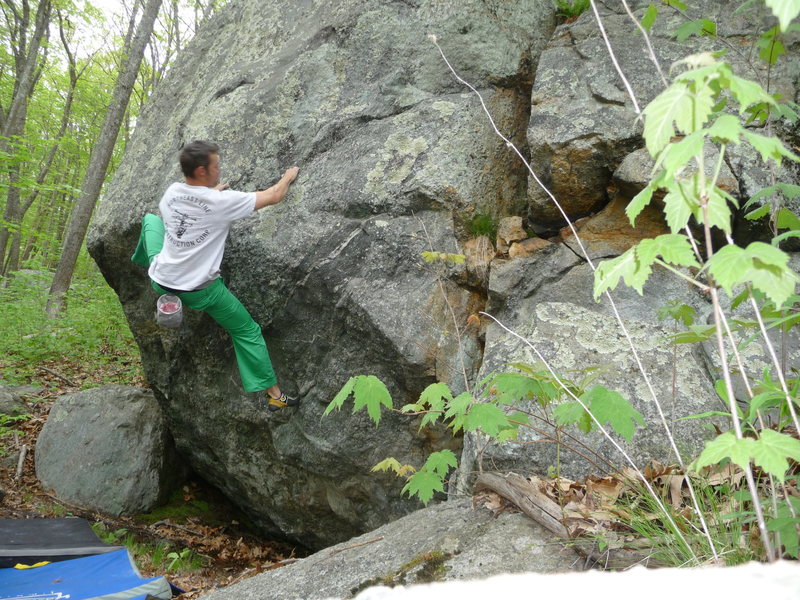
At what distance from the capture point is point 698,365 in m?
3.32

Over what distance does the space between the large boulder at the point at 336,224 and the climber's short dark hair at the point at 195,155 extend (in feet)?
1.98

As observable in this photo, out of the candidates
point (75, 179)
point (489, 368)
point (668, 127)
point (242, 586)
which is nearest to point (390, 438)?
point (489, 368)

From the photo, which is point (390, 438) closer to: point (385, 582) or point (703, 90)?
point (385, 582)

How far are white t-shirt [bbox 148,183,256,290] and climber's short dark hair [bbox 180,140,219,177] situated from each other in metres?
0.16

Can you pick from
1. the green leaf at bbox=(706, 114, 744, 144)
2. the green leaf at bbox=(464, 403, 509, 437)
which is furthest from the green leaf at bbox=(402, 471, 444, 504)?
the green leaf at bbox=(706, 114, 744, 144)

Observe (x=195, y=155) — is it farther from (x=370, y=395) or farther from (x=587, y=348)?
(x=587, y=348)

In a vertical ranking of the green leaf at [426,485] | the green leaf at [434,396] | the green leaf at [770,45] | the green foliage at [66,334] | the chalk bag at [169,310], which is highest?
the green leaf at [770,45]

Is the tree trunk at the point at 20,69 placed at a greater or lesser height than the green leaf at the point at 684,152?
greater

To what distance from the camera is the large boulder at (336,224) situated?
436 cm

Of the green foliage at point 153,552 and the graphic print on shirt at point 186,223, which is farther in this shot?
the green foliage at point 153,552

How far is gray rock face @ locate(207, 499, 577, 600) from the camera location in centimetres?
207

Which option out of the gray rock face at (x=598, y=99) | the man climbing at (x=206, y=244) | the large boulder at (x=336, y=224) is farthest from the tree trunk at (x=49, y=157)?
the gray rock face at (x=598, y=99)

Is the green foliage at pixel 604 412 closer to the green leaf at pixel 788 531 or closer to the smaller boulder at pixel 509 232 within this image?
the green leaf at pixel 788 531

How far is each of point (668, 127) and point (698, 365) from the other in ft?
8.73
